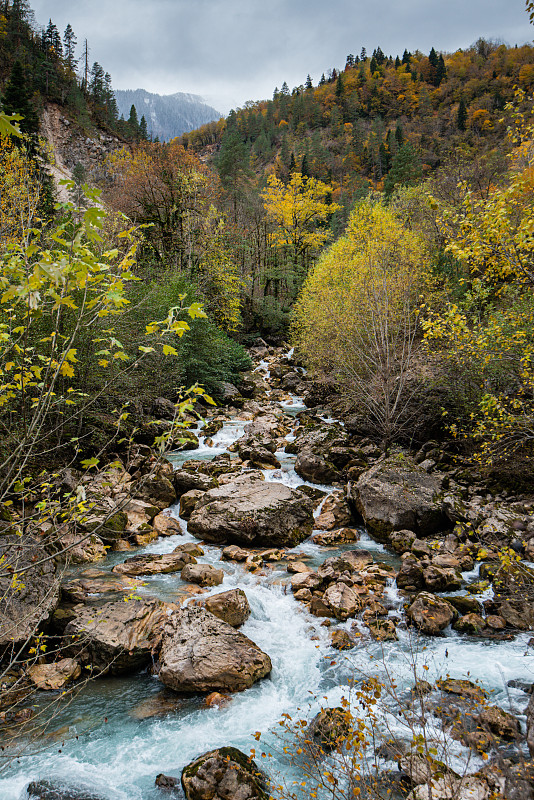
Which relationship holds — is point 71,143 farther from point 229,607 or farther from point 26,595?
point 229,607

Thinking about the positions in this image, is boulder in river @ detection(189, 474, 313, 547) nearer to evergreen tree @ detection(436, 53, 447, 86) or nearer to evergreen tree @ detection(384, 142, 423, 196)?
evergreen tree @ detection(384, 142, 423, 196)

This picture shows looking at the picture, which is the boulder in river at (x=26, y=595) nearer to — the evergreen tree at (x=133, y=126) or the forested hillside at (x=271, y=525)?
the forested hillside at (x=271, y=525)

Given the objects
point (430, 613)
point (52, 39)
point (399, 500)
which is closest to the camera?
point (430, 613)

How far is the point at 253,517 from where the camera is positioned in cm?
888

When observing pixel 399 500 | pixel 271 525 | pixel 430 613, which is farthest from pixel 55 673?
pixel 399 500

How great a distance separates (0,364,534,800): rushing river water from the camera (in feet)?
13.2

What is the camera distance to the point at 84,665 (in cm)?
525

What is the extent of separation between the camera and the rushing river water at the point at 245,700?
4.02 m

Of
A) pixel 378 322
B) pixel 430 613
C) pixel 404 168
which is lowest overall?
pixel 430 613

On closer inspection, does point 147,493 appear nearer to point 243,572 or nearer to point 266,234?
point 243,572

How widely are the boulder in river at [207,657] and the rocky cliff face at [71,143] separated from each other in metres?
61.6

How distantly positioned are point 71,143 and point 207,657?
69.5m

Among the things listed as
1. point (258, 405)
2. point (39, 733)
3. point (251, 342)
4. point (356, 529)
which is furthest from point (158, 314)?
point (251, 342)

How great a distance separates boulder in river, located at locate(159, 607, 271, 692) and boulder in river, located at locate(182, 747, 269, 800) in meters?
1.02
